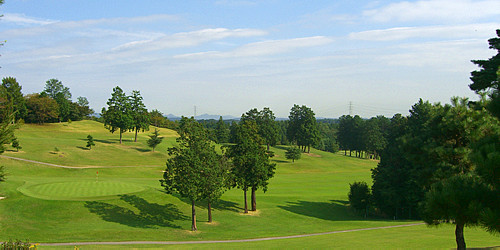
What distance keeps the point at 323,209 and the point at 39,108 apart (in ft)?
304

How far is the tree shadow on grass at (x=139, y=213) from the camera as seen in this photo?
33.4 metres

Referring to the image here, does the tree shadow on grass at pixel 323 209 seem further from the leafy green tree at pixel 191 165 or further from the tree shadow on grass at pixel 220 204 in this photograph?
the leafy green tree at pixel 191 165

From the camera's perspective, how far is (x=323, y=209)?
47.4 metres

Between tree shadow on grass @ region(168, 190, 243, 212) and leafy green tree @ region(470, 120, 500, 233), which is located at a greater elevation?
leafy green tree @ region(470, 120, 500, 233)

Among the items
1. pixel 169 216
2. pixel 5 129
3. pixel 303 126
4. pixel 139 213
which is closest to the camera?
pixel 5 129

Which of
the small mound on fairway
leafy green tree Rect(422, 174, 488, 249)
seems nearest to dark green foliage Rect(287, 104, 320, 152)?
the small mound on fairway

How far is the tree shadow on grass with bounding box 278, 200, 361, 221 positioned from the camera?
146 feet

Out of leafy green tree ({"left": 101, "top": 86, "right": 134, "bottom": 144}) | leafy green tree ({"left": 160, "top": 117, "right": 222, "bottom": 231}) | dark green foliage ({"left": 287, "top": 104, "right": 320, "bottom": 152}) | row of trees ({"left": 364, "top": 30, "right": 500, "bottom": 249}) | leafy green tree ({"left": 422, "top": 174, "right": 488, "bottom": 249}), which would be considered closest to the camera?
row of trees ({"left": 364, "top": 30, "right": 500, "bottom": 249})

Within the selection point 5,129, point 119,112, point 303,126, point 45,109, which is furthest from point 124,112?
point 5,129

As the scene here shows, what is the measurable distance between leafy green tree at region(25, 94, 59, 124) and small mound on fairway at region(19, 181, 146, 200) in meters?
75.7

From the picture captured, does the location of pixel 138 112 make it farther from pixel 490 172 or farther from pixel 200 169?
pixel 490 172

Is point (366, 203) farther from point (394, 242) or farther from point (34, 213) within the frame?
point (34, 213)

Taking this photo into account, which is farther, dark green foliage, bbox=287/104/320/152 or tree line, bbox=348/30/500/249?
dark green foliage, bbox=287/104/320/152

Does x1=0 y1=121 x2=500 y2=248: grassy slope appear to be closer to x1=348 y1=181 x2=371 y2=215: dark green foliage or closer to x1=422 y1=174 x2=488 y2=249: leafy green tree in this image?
x1=348 y1=181 x2=371 y2=215: dark green foliage
